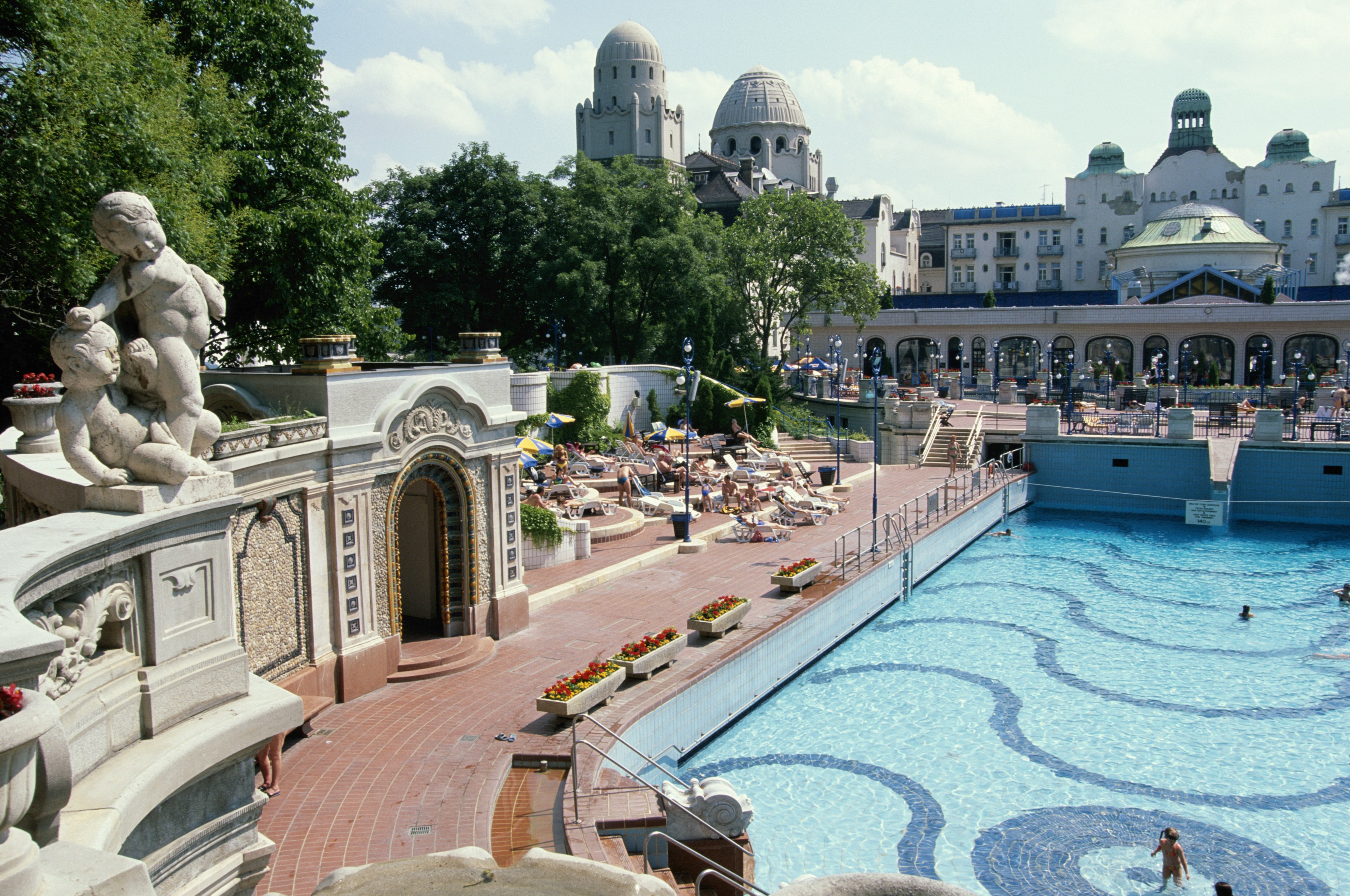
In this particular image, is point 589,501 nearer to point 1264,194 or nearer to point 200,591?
point 200,591

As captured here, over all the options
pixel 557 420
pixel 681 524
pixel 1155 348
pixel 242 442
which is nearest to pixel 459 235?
pixel 557 420

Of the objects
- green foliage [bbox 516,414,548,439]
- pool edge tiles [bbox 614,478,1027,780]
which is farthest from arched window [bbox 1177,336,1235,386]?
green foliage [bbox 516,414,548,439]

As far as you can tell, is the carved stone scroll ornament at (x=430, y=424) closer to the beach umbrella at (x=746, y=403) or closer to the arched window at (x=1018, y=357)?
the beach umbrella at (x=746, y=403)

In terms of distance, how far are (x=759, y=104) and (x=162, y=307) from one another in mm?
92921

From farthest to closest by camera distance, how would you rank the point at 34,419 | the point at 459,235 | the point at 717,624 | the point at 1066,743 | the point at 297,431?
the point at 459,235, the point at 717,624, the point at 1066,743, the point at 297,431, the point at 34,419

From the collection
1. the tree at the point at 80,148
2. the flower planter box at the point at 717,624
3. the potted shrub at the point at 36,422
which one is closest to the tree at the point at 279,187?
the tree at the point at 80,148

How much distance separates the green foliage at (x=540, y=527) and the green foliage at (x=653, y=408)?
17.3 metres

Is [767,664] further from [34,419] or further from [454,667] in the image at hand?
[34,419]

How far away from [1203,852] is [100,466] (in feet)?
42.3

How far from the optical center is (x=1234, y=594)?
920 inches

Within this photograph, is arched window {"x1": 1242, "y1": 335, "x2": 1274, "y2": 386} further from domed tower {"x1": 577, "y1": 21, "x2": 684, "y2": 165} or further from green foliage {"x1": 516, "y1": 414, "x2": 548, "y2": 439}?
domed tower {"x1": 577, "y1": 21, "x2": 684, "y2": 165}

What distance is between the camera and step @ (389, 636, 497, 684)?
1484cm

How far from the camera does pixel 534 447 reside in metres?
25.5

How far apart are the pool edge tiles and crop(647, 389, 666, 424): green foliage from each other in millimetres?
14715
